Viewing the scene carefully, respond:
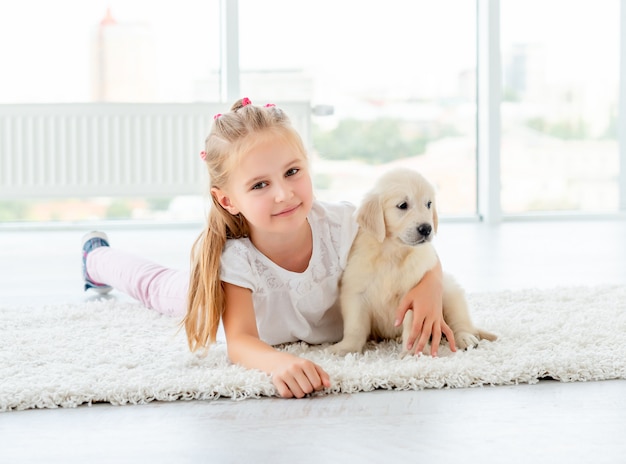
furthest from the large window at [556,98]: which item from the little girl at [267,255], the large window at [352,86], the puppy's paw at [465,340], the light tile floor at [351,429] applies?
the light tile floor at [351,429]

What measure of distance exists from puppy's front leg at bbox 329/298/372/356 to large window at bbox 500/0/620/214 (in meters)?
3.59

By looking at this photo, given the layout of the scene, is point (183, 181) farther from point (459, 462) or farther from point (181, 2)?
point (459, 462)

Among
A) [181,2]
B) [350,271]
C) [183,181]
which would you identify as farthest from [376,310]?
[181,2]

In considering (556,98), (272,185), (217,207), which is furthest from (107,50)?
(272,185)

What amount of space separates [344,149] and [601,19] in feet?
5.67

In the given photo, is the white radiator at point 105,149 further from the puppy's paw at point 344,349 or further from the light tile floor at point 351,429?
the light tile floor at point 351,429

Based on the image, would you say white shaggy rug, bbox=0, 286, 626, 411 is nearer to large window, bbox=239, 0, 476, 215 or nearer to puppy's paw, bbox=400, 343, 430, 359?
puppy's paw, bbox=400, 343, 430, 359

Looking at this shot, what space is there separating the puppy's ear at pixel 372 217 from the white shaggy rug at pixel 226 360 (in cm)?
23

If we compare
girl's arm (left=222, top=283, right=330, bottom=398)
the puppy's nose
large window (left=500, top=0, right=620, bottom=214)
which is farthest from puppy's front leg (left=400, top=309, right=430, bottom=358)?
large window (left=500, top=0, right=620, bottom=214)

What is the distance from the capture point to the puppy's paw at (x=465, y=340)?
1.67 meters

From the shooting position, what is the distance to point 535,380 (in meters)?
1.44

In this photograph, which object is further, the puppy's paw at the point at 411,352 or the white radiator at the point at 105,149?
the white radiator at the point at 105,149

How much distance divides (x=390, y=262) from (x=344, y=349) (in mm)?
198

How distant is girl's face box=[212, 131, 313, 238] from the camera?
1638 millimetres
